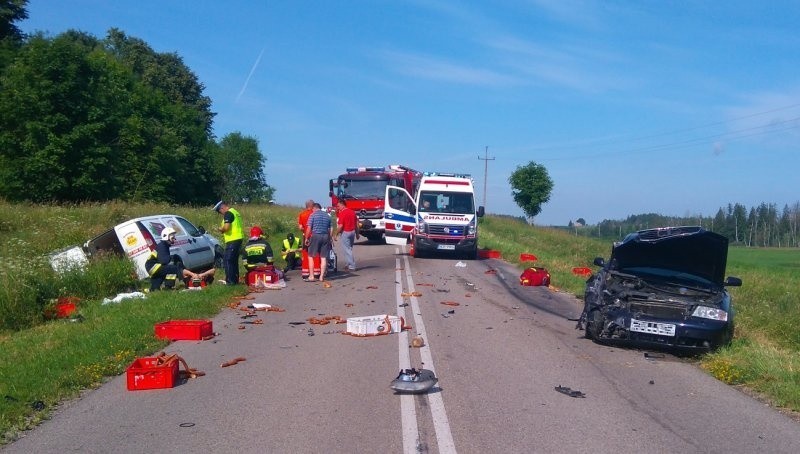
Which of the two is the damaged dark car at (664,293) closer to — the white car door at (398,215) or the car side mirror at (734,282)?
the car side mirror at (734,282)

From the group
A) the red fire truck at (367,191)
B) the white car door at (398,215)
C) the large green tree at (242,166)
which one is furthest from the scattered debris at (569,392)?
the large green tree at (242,166)

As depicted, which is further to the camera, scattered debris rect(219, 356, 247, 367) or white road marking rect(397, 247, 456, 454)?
scattered debris rect(219, 356, 247, 367)

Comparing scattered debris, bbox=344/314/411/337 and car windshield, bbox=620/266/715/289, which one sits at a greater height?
car windshield, bbox=620/266/715/289

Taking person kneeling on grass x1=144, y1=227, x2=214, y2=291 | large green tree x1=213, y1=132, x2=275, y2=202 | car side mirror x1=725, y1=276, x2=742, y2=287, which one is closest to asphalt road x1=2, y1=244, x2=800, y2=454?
car side mirror x1=725, y1=276, x2=742, y2=287

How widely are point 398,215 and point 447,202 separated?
370cm

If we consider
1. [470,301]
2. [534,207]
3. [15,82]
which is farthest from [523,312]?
[534,207]

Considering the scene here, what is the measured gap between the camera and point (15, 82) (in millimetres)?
44406

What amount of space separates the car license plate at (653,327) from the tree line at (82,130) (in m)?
40.3

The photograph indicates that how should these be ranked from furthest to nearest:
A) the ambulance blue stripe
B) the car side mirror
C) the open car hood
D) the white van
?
the ambulance blue stripe, the white van, the car side mirror, the open car hood

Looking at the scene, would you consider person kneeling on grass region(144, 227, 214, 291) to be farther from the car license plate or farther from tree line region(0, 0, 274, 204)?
tree line region(0, 0, 274, 204)

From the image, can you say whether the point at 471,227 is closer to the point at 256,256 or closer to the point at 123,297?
the point at 256,256

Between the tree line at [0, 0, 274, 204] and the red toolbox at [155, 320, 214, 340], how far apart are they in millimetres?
36338

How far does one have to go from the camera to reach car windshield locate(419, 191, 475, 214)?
26.8 meters

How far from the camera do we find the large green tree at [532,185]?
69750 millimetres
